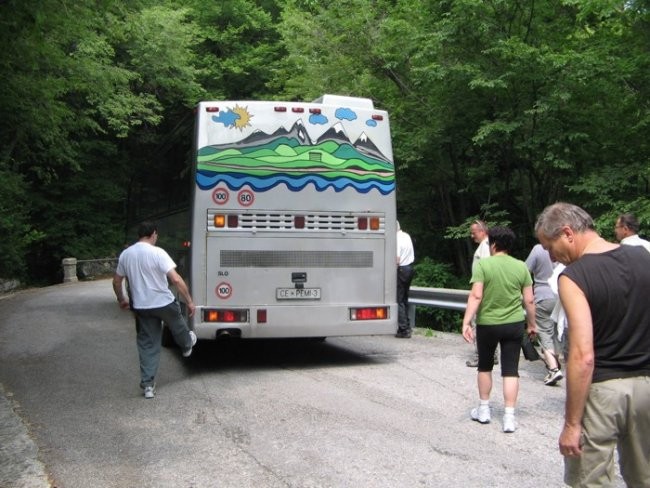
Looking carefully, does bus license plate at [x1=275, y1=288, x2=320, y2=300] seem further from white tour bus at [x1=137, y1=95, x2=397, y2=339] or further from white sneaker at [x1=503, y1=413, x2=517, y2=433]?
white sneaker at [x1=503, y1=413, x2=517, y2=433]

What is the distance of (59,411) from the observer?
6.59 metres

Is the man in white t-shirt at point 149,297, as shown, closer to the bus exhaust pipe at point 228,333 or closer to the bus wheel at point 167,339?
the bus exhaust pipe at point 228,333

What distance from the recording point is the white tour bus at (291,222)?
27.0ft

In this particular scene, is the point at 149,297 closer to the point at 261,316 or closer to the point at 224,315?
the point at 224,315

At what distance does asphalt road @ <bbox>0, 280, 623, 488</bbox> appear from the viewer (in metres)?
4.76

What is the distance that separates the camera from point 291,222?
334 inches

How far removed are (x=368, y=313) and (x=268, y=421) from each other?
2.95 metres

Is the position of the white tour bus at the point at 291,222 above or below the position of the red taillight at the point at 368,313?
above

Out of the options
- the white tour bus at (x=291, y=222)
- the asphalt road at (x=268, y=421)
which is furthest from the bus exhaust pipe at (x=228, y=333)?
the asphalt road at (x=268, y=421)

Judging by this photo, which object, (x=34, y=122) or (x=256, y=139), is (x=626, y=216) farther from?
(x=34, y=122)

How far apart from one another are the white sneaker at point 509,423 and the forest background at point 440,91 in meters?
5.45

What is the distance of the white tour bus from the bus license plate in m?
0.01

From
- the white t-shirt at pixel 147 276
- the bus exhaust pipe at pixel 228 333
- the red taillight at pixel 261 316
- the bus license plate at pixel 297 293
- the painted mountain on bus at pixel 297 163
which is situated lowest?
the bus exhaust pipe at pixel 228 333

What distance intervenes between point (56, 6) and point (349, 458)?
18.4ft
